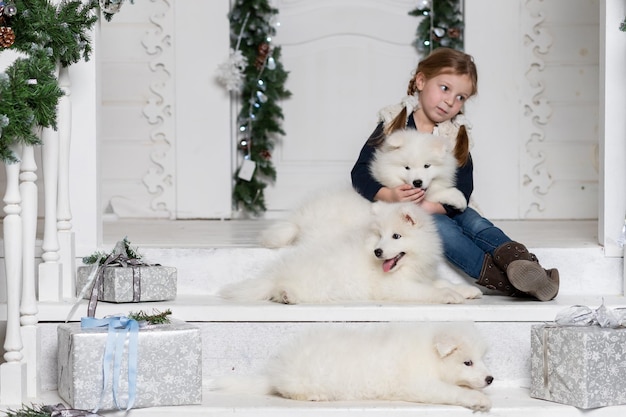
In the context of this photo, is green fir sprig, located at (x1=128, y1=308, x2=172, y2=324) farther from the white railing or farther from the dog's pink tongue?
the dog's pink tongue

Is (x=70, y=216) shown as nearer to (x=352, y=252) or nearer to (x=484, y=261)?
(x=352, y=252)

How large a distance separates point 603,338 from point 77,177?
2037 millimetres

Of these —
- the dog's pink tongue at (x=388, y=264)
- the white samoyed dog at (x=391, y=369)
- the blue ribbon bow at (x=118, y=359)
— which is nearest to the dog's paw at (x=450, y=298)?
the dog's pink tongue at (x=388, y=264)

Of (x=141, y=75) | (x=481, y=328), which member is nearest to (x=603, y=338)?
(x=481, y=328)

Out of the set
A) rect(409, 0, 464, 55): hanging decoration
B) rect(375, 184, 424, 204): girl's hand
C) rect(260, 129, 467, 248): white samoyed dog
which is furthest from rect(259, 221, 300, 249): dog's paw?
rect(409, 0, 464, 55): hanging decoration

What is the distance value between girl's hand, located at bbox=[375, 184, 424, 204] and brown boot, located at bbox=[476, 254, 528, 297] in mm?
350

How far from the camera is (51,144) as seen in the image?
3332 millimetres

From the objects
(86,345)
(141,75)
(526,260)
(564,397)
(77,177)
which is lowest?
(564,397)

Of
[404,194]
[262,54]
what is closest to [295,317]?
[404,194]

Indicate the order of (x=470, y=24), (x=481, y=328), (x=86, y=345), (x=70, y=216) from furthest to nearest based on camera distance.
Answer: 1. (x=470, y=24)
2. (x=70, y=216)
3. (x=481, y=328)
4. (x=86, y=345)

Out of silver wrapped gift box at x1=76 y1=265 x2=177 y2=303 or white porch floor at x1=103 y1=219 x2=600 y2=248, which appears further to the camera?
white porch floor at x1=103 y1=219 x2=600 y2=248

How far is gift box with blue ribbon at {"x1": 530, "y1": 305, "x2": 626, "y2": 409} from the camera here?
2.77 m

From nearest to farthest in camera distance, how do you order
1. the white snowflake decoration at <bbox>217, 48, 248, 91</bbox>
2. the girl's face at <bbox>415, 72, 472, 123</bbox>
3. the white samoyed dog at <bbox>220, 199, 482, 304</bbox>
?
the white samoyed dog at <bbox>220, 199, 482, 304</bbox>
the girl's face at <bbox>415, 72, 472, 123</bbox>
the white snowflake decoration at <bbox>217, 48, 248, 91</bbox>

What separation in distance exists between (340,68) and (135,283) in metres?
2.86
